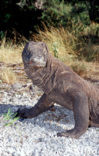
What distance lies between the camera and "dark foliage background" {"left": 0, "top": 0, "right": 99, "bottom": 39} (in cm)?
1074

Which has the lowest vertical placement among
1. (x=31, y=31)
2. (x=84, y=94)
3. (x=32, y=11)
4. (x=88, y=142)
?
(x=88, y=142)

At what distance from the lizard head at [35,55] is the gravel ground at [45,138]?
0.83m

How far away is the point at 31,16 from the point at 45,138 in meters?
9.38

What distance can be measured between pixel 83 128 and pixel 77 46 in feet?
19.6

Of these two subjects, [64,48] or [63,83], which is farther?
[64,48]

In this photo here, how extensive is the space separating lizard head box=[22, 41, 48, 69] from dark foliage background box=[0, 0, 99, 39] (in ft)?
26.1

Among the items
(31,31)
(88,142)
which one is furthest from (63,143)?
(31,31)

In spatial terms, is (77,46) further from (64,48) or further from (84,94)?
(84,94)

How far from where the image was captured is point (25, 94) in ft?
14.9

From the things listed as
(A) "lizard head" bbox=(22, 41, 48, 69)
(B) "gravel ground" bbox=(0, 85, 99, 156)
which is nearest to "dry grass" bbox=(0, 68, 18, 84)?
(B) "gravel ground" bbox=(0, 85, 99, 156)

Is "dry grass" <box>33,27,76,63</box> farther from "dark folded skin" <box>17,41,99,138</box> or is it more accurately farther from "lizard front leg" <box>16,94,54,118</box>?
"dark folded skin" <box>17,41,99,138</box>

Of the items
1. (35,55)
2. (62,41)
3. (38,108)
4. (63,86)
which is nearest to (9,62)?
(62,41)

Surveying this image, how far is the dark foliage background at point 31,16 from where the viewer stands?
1074 cm

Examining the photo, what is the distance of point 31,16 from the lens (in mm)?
11469
